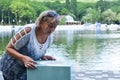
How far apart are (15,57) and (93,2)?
129647 millimetres

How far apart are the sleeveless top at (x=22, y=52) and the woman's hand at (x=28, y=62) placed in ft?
0.31

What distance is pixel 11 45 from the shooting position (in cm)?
263

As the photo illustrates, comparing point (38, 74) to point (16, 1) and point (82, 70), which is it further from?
point (16, 1)

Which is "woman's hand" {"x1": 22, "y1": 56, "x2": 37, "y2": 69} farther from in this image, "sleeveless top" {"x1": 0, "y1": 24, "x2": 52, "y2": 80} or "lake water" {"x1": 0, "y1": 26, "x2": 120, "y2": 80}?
"lake water" {"x1": 0, "y1": 26, "x2": 120, "y2": 80}

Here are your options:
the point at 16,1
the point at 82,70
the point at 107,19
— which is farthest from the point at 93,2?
the point at 82,70

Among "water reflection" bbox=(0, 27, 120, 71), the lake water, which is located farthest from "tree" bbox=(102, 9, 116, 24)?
"water reflection" bbox=(0, 27, 120, 71)

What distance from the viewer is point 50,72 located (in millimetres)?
2445

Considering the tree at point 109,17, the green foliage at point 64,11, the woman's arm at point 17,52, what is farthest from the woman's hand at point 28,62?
the green foliage at point 64,11

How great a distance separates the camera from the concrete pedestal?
2.42 metres

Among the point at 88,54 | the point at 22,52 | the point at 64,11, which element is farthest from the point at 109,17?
the point at 22,52

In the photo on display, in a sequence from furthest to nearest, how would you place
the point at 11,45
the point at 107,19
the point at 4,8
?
the point at 107,19 < the point at 4,8 < the point at 11,45

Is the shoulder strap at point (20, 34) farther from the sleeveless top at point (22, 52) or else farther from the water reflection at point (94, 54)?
the water reflection at point (94, 54)

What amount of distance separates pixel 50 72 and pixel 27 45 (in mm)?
297

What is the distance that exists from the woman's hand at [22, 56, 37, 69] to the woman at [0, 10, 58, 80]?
0.05ft
